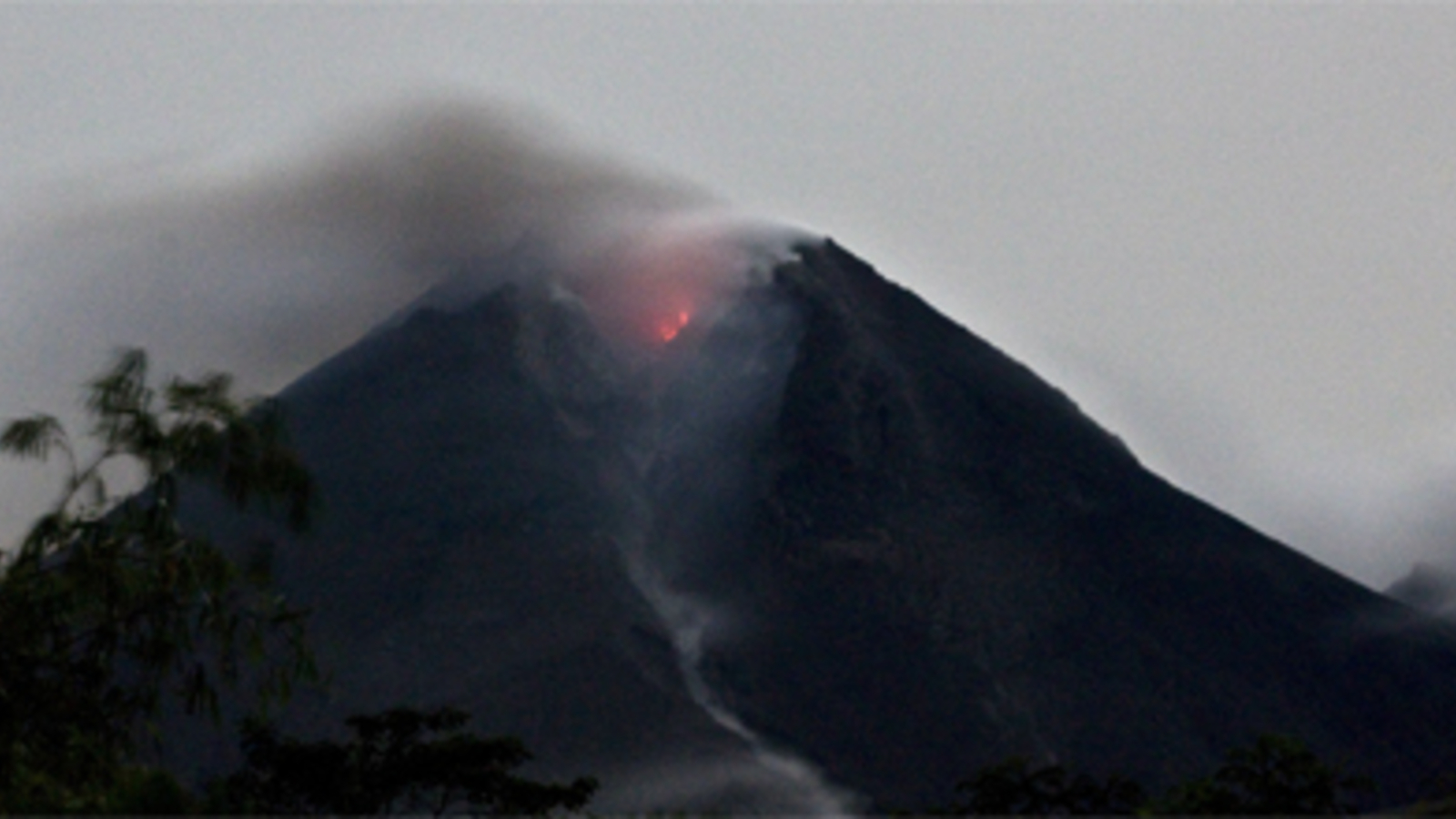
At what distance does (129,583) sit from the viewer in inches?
1096

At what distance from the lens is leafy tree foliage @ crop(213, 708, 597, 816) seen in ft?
186

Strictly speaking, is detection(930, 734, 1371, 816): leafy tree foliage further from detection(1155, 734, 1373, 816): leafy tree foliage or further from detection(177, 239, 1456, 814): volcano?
detection(177, 239, 1456, 814): volcano

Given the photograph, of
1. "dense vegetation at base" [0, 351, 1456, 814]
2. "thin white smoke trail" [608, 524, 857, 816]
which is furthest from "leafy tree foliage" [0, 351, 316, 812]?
"thin white smoke trail" [608, 524, 857, 816]

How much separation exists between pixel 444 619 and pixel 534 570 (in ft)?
34.6

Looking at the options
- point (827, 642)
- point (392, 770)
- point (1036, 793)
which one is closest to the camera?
point (1036, 793)

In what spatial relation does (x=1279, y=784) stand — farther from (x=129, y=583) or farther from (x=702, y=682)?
(x=702, y=682)

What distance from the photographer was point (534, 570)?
178500mm

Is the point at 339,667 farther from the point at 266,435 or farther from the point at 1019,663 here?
the point at 266,435

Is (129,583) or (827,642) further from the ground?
(827,642)

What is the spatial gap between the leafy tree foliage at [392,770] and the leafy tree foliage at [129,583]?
26.4m

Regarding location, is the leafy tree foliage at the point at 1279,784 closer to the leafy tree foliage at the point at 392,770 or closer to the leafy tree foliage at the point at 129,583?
the leafy tree foliage at the point at 129,583

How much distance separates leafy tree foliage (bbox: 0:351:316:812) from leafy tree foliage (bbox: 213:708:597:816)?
26.4 meters

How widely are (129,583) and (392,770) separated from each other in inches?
1293

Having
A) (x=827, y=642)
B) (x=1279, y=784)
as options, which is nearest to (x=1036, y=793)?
(x=1279, y=784)
